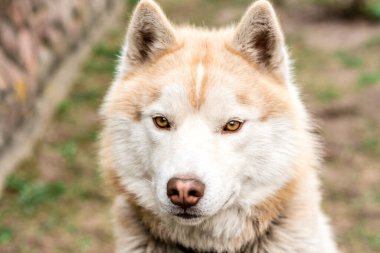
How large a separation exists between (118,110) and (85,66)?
6051 mm

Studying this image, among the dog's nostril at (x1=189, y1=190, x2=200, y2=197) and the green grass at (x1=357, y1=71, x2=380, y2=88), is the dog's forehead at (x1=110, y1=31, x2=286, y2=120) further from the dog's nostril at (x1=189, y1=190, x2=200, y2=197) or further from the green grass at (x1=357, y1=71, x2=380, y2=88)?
the green grass at (x1=357, y1=71, x2=380, y2=88)

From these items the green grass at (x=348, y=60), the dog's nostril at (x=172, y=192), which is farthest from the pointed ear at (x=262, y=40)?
the green grass at (x=348, y=60)

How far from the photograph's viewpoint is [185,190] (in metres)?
3.12

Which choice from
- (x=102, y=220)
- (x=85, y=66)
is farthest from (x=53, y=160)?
(x=85, y=66)

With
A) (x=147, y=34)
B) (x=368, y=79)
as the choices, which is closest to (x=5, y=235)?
(x=147, y=34)

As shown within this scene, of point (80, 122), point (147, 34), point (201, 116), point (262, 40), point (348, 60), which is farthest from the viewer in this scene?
point (348, 60)

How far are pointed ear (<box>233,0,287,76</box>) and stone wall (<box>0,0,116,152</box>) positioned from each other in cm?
337

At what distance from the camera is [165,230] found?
3.57 metres

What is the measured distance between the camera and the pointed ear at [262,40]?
11.8 feet

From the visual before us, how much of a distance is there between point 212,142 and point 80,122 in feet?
15.8

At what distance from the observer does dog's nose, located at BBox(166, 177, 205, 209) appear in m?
3.12

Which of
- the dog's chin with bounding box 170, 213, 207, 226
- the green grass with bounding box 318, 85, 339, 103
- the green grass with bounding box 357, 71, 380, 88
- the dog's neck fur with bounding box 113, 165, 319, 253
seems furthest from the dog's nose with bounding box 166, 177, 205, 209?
the green grass with bounding box 357, 71, 380, 88

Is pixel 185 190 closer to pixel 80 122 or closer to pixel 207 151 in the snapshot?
pixel 207 151

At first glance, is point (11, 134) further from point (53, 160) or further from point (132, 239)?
point (132, 239)
